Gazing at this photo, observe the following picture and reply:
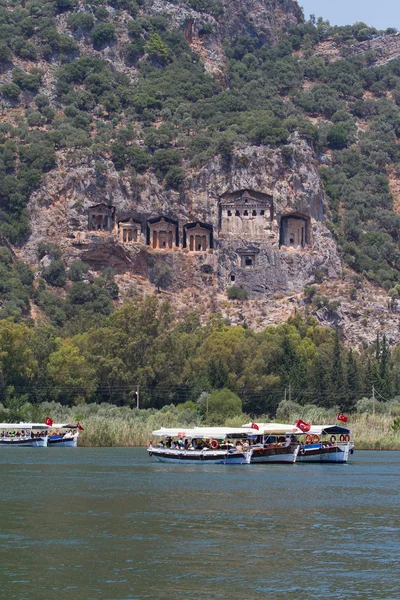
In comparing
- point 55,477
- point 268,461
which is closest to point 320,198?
point 268,461

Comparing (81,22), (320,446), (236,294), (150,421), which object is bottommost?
(320,446)

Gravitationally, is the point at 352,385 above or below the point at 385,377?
below

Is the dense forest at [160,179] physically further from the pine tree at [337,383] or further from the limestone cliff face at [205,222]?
the limestone cliff face at [205,222]

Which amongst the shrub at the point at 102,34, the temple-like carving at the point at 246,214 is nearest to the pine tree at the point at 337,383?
the temple-like carving at the point at 246,214

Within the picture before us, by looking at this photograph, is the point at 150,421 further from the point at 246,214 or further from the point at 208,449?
the point at 246,214

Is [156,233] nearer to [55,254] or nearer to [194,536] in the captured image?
[55,254]

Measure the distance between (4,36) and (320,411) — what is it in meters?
104

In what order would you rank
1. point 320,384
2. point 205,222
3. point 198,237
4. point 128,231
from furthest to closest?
point 198,237, point 205,222, point 128,231, point 320,384

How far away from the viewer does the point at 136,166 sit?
158 metres

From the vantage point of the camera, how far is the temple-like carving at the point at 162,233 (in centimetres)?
15475

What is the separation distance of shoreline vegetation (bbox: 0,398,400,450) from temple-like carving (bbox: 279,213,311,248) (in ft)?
154

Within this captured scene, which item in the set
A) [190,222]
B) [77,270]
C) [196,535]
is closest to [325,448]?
[196,535]

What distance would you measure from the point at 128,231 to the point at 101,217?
385 centimetres

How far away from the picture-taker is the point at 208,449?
270 ft
